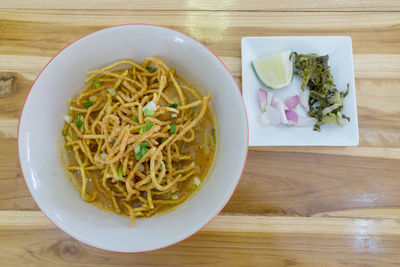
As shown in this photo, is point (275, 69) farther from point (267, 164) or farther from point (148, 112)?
point (148, 112)

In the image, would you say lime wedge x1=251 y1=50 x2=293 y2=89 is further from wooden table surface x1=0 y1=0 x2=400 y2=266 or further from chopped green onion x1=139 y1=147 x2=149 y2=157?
chopped green onion x1=139 y1=147 x2=149 y2=157

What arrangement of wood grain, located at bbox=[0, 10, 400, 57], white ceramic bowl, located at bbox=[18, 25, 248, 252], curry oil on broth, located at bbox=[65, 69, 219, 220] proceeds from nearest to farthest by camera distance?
white ceramic bowl, located at bbox=[18, 25, 248, 252]
curry oil on broth, located at bbox=[65, 69, 219, 220]
wood grain, located at bbox=[0, 10, 400, 57]

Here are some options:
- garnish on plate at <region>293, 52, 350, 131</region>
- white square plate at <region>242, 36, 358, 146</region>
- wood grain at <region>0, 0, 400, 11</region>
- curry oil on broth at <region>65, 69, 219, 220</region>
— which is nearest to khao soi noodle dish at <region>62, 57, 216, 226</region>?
curry oil on broth at <region>65, 69, 219, 220</region>

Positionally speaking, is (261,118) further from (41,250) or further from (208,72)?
(41,250)

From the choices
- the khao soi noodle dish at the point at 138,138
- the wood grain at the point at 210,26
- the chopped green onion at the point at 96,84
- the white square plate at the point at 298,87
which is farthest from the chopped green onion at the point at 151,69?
the white square plate at the point at 298,87

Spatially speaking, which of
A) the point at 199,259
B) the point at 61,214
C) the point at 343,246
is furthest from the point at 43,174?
the point at 343,246

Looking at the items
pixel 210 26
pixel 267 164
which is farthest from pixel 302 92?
pixel 210 26
